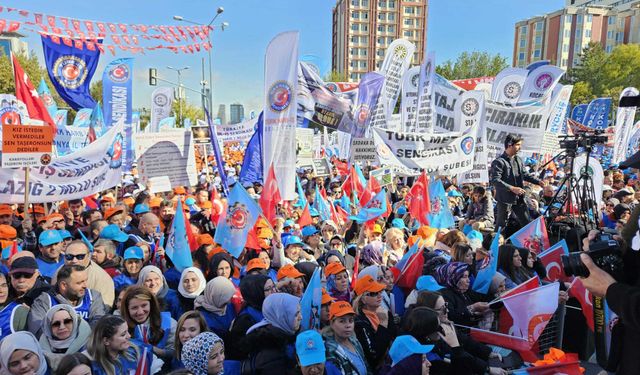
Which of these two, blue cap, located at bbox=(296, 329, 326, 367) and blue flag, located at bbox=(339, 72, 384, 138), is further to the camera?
blue flag, located at bbox=(339, 72, 384, 138)

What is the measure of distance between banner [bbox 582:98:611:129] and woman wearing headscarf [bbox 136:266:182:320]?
71.9 feet

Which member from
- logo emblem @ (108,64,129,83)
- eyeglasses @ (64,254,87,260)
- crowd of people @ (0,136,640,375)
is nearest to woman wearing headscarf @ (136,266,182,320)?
crowd of people @ (0,136,640,375)

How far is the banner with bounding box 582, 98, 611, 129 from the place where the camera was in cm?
2072

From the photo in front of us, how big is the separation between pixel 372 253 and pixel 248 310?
7.69ft

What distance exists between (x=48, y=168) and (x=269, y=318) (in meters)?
4.84

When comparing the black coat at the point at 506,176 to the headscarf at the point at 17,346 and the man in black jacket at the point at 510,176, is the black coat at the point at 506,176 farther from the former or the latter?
the headscarf at the point at 17,346

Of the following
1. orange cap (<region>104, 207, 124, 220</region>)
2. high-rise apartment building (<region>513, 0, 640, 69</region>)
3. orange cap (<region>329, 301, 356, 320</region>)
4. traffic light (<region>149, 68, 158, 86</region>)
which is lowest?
orange cap (<region>329, 301, 356, 320</region>)

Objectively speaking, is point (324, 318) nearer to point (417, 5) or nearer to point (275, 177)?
point (275, 177)

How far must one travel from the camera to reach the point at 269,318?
10.3 feet

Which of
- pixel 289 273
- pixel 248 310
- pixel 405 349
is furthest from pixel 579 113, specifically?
pixel 405 349

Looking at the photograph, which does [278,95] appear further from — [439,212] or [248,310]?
[248,310]

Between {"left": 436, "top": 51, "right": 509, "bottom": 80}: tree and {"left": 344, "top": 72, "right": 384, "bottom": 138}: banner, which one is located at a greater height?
{"left": 436, "top": 51, "right": 509, "bottom": 80}: tree

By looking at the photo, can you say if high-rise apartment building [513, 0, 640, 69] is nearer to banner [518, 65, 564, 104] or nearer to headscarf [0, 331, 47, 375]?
banner [518, 65, 564, 104]

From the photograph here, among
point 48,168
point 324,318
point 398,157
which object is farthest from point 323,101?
point 324,318
